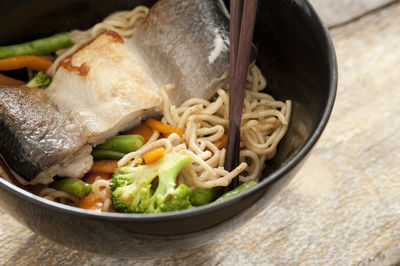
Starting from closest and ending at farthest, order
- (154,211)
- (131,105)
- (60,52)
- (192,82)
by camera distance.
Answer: (154,211)
(131,105)
(192,82)
(60,52)

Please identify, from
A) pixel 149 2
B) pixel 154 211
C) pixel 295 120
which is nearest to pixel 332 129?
pixel 295 120

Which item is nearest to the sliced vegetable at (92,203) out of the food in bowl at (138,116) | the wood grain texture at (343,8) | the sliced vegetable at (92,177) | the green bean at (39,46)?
the food in bowl at (138,116)

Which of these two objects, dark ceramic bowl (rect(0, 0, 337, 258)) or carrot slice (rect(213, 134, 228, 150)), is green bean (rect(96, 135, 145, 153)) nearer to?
carrot slice (rect(213, 134, 228, 150))

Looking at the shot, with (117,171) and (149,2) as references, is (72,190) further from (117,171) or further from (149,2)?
(149,2)

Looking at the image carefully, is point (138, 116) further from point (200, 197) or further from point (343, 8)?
point (343, 8)

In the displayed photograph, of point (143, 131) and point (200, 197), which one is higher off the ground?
point (143, 131)

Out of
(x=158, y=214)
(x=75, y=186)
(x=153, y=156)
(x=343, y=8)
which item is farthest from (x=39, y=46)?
(x=343, y=8)
